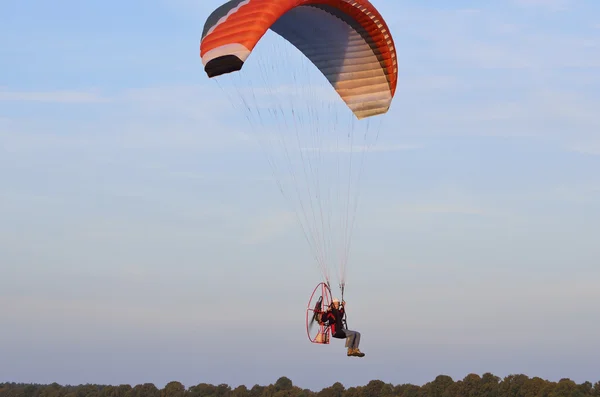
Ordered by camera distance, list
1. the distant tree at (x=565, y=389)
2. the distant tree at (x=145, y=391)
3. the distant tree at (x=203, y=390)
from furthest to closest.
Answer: the distant tree at (x=145, y=391), the distant tree at (x=203, y=390), the distant tree at (x=565, y=389)

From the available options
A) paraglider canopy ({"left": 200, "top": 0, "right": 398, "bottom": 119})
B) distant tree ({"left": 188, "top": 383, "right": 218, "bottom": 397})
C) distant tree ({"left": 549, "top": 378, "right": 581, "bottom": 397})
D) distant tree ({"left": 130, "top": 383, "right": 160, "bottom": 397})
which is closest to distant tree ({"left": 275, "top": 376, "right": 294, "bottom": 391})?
distant tree ({"left": 188, "top": 383, "right": 218, "bottom": 397})

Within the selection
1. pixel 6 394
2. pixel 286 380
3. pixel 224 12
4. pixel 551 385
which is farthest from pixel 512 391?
pixel 6 394

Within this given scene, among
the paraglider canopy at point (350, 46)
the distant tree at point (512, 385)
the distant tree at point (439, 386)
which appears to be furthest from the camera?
the distant tree at point (439, 386)

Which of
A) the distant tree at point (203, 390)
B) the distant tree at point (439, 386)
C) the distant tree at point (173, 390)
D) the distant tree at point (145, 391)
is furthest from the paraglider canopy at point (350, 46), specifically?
the distant tree at point (145, 391)

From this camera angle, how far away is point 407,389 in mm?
86625

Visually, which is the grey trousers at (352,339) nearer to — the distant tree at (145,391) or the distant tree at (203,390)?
the distant tree at (203,390)

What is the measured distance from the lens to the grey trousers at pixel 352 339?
24.4 m

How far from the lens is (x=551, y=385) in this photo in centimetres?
7450

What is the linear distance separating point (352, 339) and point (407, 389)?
6363 centimetres

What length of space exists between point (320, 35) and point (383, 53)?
1539 mm

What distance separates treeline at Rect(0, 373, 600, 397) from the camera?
73.6 metres

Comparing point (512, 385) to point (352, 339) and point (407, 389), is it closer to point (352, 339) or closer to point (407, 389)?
point (407, 389)

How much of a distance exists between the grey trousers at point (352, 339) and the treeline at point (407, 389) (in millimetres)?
49569

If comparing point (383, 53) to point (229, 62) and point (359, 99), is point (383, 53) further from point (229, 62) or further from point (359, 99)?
point (229, 62)
